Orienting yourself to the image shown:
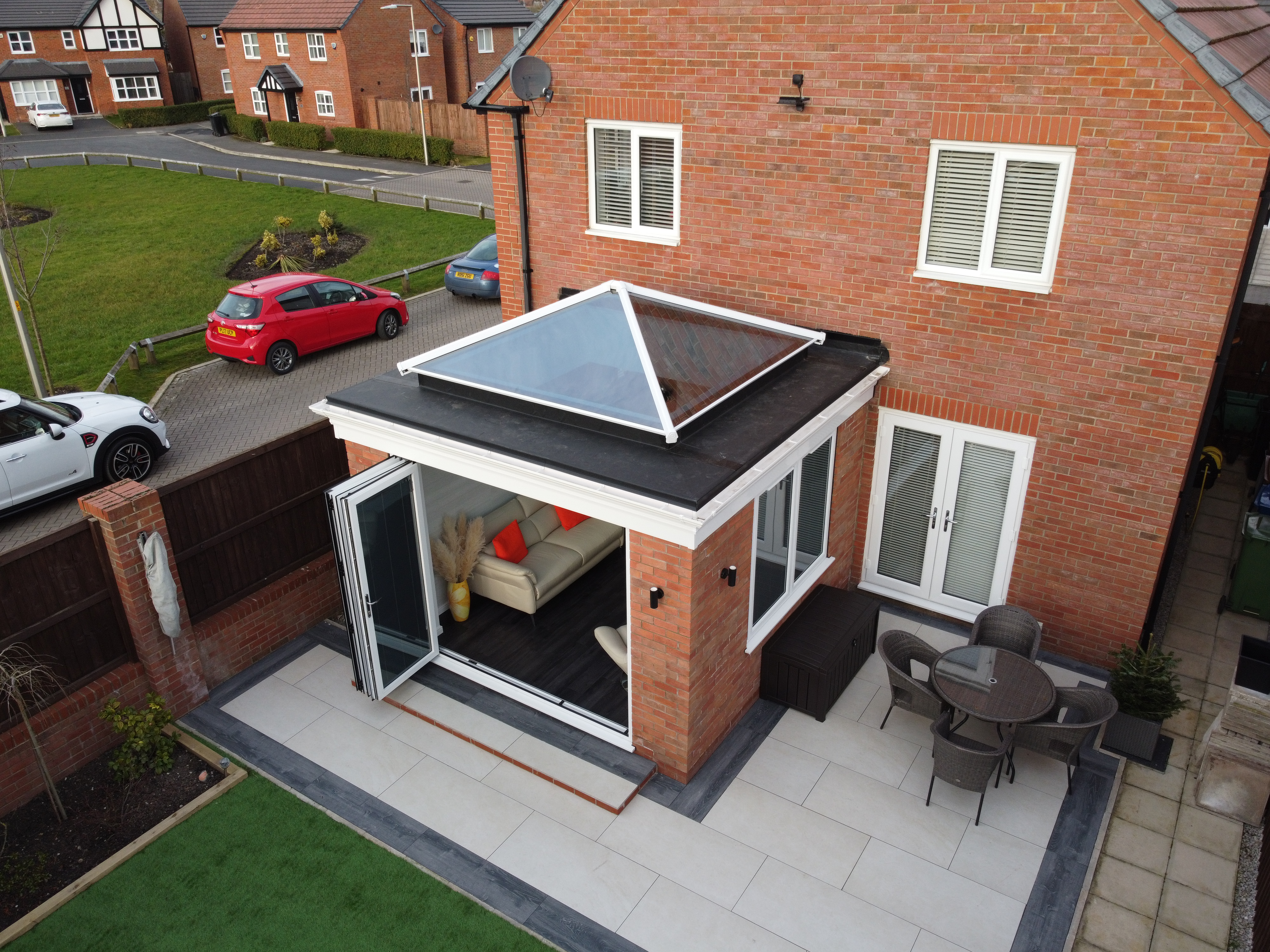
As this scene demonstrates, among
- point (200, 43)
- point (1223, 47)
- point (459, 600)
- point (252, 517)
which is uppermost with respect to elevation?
point (200, 43)

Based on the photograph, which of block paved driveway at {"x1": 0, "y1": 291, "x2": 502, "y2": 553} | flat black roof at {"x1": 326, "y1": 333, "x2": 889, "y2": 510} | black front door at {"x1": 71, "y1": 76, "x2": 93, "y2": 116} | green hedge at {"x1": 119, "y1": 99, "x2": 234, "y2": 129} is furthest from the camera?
black front door at {"x1": 71, "y1": 76, "x2": 93, "y2": 116}

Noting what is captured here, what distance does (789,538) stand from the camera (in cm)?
907

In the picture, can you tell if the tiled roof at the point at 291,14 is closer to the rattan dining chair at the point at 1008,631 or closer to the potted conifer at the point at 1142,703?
the rattan dining chair at the point at 1008,631

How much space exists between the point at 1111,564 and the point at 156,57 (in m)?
59.6

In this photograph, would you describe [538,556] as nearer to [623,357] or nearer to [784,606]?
[784,606]

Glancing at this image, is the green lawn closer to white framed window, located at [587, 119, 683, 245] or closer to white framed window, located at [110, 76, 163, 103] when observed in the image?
white framed window, located at [587, 119, 683, 245]

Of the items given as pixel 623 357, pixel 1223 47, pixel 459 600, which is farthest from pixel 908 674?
pixel 1223 47

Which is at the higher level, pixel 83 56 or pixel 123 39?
pixel 123 39

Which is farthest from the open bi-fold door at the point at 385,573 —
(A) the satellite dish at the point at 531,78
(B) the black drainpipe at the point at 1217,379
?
(B) the black drainpipe at the point at 1217,379

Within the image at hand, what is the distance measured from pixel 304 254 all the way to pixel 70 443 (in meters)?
14.3

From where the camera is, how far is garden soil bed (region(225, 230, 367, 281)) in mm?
23766

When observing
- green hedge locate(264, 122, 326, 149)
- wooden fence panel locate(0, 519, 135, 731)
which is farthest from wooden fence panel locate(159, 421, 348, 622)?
green hedge locate(264, 122, 326, 149)

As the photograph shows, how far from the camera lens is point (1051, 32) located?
7590mm

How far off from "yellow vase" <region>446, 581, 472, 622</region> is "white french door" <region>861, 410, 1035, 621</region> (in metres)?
4.56
